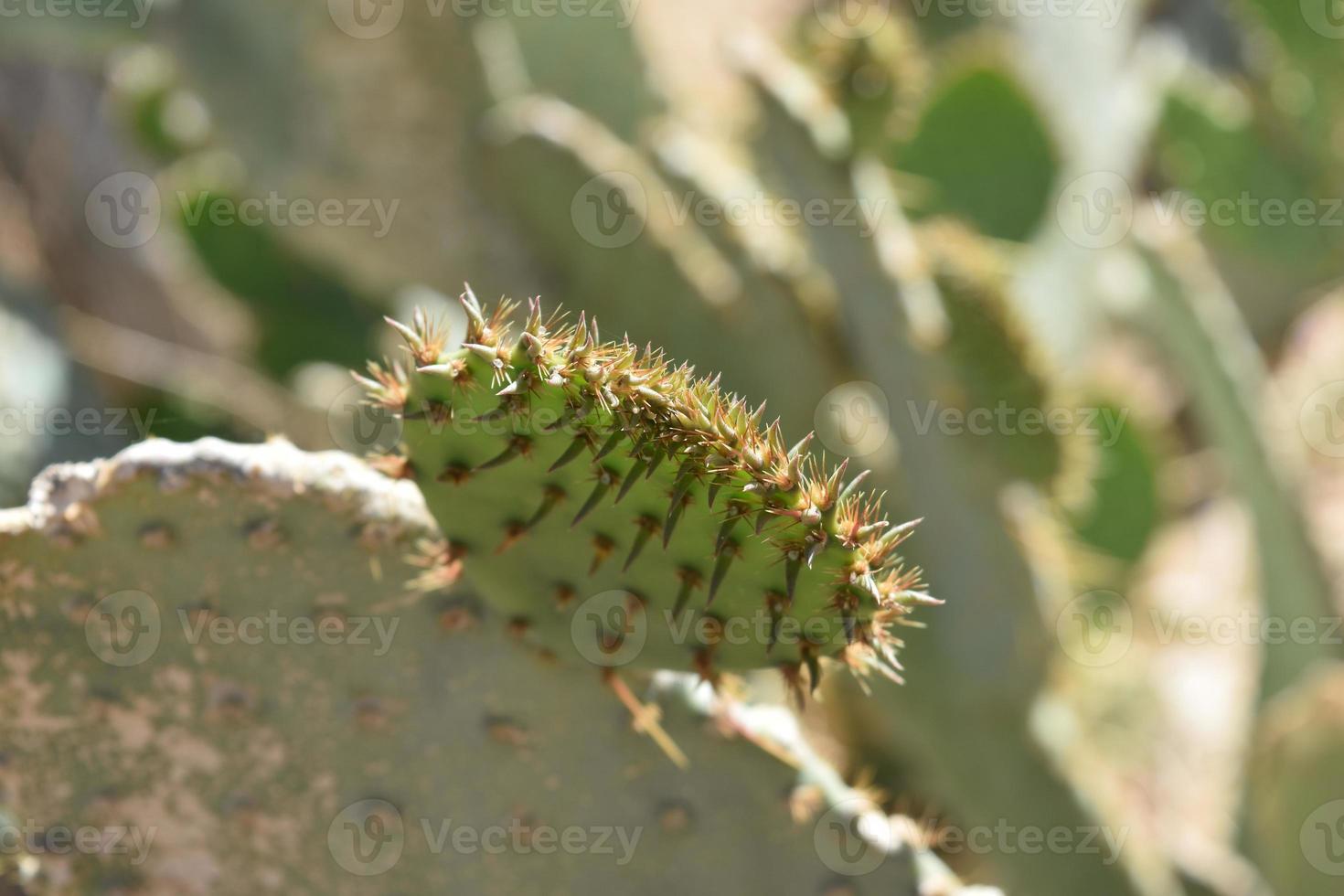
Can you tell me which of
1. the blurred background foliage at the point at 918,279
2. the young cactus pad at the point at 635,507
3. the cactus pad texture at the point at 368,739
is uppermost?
the blurred background foliage at the point at 918,279

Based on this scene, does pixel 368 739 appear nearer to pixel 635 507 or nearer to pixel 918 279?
pixel 635 507

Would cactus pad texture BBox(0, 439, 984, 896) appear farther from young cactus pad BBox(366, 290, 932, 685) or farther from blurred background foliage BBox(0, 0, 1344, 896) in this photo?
blurred background foliage BBox(0, 0, 1344, 896)

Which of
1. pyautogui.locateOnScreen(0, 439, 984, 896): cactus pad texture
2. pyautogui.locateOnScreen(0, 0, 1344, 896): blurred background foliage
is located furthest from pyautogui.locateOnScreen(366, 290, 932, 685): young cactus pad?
pyautogui.locateOnScreen(0, 0, 1344, 896): blurred background foliage

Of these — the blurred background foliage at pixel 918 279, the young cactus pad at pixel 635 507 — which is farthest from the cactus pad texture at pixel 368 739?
the blurred background foliage at pixel 918 279

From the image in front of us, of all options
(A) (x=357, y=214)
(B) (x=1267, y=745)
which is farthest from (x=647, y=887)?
(A) (x=357, y=214)

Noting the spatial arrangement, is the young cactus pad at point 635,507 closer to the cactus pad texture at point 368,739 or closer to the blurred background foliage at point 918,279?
the cactus pad texture at point 368,739
